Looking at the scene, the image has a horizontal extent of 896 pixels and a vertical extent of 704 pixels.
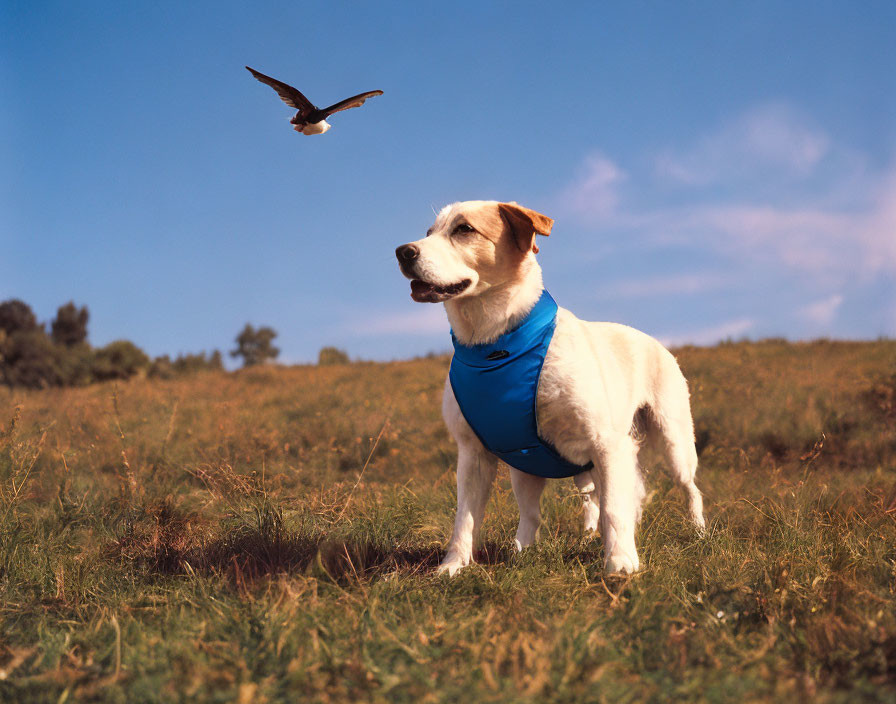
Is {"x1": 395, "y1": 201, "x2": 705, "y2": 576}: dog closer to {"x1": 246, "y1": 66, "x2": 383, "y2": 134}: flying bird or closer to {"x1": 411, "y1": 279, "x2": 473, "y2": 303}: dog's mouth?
{"x1": 411, "y1": 279, "x2": 473, "y2": 303}: dog's mouth

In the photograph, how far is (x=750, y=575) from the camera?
3295 mm

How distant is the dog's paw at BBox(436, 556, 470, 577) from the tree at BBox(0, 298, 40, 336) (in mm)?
32742

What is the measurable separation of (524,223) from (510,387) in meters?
0.82

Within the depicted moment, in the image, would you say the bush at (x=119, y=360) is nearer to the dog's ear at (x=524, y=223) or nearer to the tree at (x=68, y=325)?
the tree at (x=68, y=325)

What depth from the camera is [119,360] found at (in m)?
25.9

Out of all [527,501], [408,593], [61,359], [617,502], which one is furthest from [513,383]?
[61,359]

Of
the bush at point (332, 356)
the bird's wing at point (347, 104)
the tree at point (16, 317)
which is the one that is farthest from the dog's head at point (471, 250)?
the tree at point (16, 317)

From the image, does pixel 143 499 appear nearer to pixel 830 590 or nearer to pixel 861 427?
pixel 830 590

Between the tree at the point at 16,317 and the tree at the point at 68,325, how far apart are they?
5.82 ft

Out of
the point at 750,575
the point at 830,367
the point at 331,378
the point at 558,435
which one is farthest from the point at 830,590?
the point at 331,378

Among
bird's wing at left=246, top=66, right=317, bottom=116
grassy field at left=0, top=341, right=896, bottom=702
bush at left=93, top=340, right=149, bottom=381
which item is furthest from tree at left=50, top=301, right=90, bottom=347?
bird's wing at left=246, top=66, right=317, bottom=116

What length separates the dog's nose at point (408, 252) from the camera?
3.09 m

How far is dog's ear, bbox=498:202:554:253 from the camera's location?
3297 millimetres

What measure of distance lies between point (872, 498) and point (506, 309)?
141 inches
